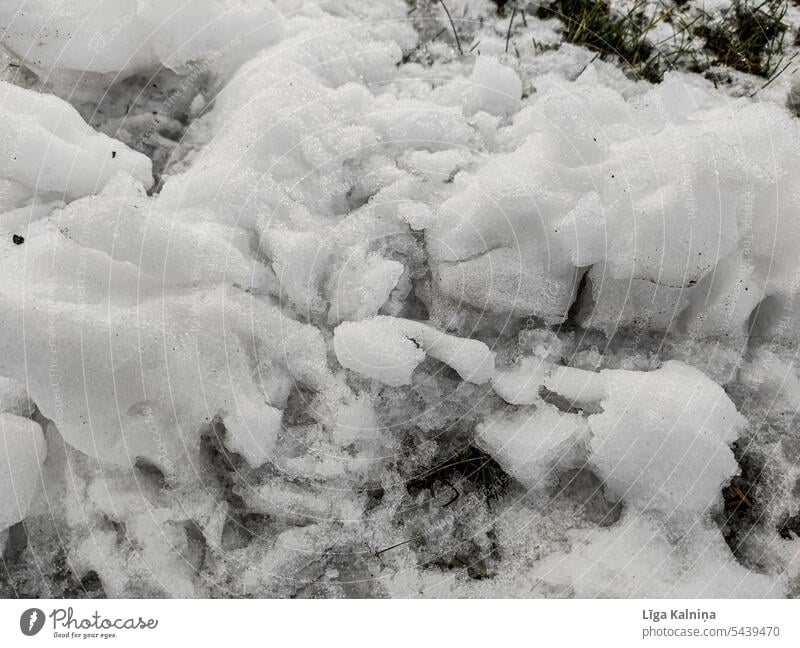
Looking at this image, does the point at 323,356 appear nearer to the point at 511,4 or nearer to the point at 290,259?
the point at 290,259

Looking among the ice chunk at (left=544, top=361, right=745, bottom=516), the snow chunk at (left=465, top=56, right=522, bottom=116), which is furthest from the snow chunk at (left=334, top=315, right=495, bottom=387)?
the snow chunk at (left=465, top=56, right=522, bottom=116)

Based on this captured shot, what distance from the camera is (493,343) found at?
3.00 meters

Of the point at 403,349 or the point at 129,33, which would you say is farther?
the point at 129,33

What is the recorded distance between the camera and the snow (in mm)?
2680

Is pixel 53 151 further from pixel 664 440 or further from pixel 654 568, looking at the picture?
pixel 654 568

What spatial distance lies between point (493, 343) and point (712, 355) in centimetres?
100

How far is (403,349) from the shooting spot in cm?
276

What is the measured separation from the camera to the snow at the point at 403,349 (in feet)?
8.79

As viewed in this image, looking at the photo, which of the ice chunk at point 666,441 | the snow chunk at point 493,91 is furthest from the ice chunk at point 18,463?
the snow chunk at point 493,91

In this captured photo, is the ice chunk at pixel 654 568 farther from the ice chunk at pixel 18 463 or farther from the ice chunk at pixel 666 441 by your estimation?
the ice chunk at pixel 18 463

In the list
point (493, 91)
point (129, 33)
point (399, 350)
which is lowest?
point (399, 350)

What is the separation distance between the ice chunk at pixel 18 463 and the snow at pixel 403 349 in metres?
0.01

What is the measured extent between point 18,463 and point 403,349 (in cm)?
165

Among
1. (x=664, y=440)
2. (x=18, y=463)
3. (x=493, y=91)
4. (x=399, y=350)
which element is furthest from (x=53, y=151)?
(x=664, y=440)
